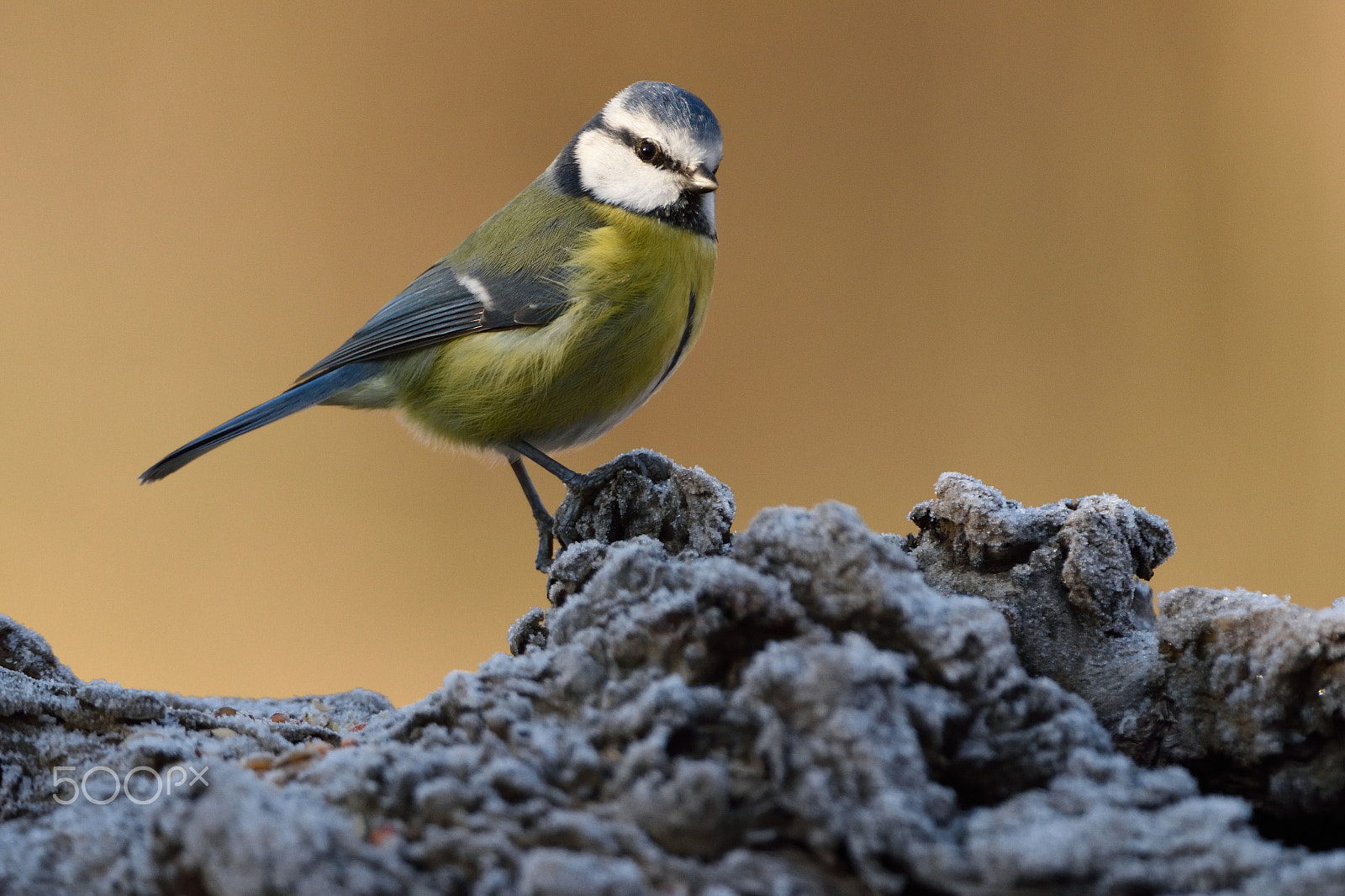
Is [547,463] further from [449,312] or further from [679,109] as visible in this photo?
[679,109]

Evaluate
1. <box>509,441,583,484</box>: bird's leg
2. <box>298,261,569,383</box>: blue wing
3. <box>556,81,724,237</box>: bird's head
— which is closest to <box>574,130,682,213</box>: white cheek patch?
<box>556,81,724,237</box>: bird's head

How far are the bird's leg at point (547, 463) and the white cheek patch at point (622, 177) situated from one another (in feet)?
0.98

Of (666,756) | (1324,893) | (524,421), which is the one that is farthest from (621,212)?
(1324,893)

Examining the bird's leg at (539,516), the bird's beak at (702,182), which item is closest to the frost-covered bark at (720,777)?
the bird's leg at (539,516)

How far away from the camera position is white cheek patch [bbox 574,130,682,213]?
1.19m

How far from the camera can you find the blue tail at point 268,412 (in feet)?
3.54

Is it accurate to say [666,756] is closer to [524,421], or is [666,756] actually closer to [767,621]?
[767,621]

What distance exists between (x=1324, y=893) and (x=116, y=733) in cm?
58

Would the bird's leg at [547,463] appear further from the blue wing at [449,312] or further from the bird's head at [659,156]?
the bird's head at [659,156]

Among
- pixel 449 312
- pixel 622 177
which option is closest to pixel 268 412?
pixel 449 312

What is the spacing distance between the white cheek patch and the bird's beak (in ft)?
0.08

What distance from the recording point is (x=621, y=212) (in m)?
1.19

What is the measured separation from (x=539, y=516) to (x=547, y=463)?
2.3 inches

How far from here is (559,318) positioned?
112cm
